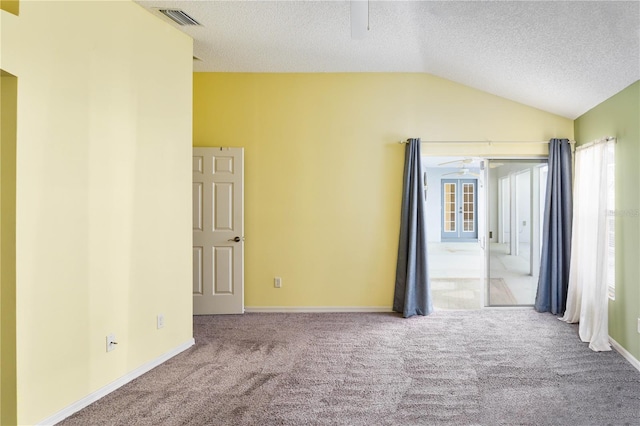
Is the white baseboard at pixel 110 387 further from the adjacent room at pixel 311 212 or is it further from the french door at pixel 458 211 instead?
the french door at pixel 458 211

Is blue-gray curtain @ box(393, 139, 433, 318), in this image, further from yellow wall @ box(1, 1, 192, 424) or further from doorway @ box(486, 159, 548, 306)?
yellow wall @ box(1, 1, 192, 424)

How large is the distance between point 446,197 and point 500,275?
27.4 ft

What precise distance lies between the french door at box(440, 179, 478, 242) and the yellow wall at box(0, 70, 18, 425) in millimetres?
12361

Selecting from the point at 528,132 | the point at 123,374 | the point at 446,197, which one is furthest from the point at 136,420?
the point at 446,197

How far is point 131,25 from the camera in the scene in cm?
324

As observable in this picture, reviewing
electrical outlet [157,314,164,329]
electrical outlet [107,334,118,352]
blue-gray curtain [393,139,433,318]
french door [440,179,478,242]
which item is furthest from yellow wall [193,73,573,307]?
french door [440,179,478,242]

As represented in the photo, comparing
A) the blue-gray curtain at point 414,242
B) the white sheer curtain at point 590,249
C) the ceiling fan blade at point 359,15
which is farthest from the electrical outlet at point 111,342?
the white sheer curtain at point 590,249

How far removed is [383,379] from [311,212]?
2408 mm

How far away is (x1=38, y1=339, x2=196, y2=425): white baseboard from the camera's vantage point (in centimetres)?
258

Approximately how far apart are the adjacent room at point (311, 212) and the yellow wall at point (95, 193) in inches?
0.6

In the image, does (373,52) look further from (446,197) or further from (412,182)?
(446,197)

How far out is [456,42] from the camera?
3855 millimetres

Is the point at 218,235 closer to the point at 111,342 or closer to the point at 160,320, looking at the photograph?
the point at 160,320

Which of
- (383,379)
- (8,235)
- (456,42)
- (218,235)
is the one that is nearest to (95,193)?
(8,235)
